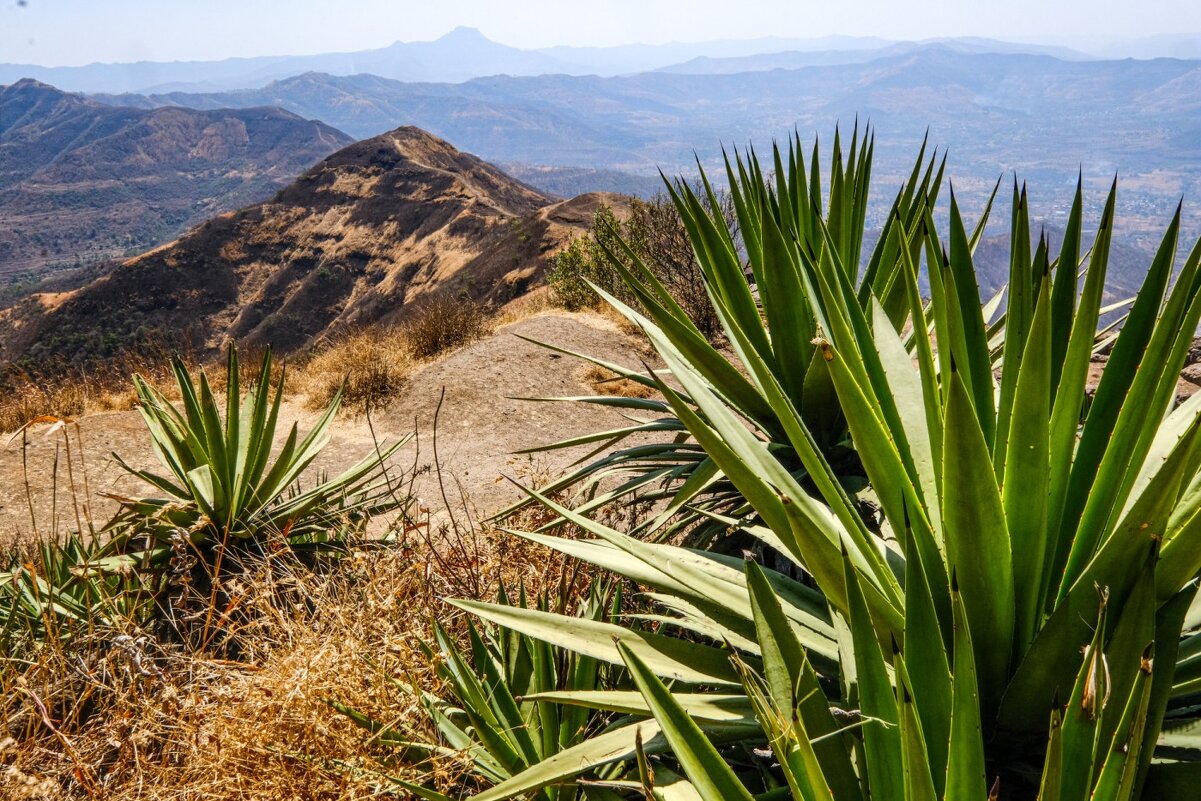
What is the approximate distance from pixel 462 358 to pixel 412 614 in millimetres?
6423

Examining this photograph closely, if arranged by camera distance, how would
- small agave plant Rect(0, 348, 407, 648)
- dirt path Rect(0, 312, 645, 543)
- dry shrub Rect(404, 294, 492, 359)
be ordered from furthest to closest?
dry shrub Rect(404, 294, 492, 359) < dirt path Rect(0, 312, 645, 543) < small agave plant Rect(0, 348, 407, 648)

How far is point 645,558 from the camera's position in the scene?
53.0 inches

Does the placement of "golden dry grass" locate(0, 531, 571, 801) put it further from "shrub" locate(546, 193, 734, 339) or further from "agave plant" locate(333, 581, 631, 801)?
"shrub" locate(546, 193, 734, 339)

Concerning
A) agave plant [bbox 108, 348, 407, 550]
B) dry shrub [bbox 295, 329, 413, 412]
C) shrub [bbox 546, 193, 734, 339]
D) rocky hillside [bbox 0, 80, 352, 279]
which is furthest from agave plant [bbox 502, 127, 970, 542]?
rocky hillside [bbox 0, 80, 352, 279]

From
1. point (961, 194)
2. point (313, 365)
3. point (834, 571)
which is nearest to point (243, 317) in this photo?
point (313, 365)

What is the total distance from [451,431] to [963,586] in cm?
627

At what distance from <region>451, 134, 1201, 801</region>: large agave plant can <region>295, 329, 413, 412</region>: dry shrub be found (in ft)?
21.5

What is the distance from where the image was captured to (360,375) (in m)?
8.02

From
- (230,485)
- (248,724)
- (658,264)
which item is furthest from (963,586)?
(658,264)

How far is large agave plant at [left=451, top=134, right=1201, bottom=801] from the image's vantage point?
2.85 feet

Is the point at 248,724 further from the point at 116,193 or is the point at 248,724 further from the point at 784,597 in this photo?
the point at 116,193

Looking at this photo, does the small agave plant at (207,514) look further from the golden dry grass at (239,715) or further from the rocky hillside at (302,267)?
the rocky hillside at (302,267)

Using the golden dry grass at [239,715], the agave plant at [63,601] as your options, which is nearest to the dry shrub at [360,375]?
the agave plant at [63,601]

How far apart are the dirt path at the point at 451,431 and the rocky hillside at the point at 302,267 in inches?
1063
